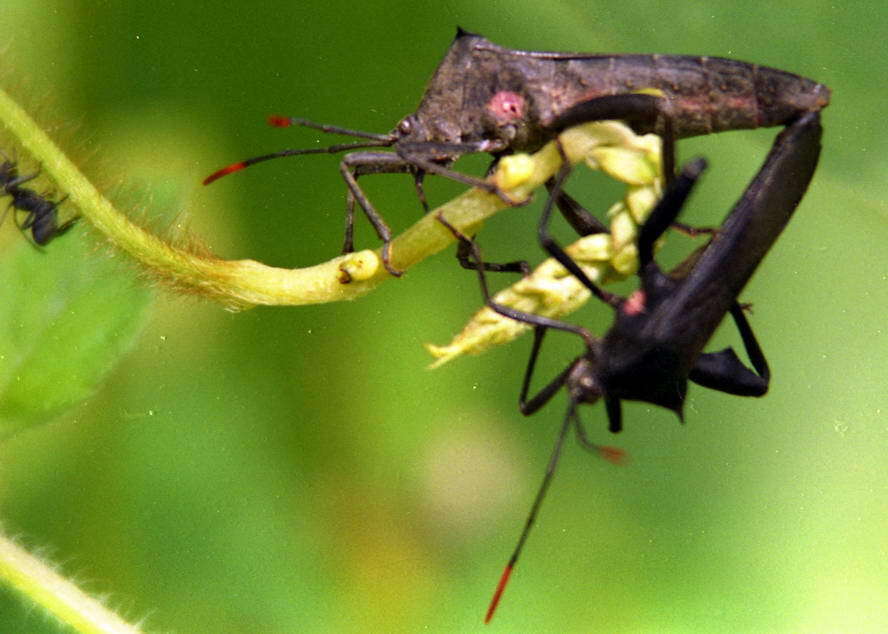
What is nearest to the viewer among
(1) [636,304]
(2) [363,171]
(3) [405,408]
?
(1) [636,304]

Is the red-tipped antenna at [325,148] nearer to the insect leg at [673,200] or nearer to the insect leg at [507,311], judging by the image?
the insect leg at [507,311]

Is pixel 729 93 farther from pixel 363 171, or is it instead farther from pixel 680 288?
Answer: pixel 363 171

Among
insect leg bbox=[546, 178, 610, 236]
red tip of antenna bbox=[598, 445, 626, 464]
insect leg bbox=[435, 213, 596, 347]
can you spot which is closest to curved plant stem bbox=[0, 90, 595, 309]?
insect leg bbox=[435, 213, 596, 347]

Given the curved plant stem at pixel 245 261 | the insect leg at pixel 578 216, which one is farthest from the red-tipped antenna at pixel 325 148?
the insect leg at pixel 578 216

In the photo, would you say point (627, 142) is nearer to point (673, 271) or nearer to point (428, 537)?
point (673, 271)

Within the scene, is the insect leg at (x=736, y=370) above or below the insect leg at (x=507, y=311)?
below

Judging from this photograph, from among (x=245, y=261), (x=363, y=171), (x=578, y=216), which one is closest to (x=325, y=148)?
(x=363, y=171)

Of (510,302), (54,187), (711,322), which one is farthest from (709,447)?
(54,187)

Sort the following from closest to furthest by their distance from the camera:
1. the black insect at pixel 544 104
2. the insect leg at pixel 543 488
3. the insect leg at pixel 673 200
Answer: the insect leg at pixel 673 200 → the black insect at pixel 544 104 → the insect leg at pixel 543 488
